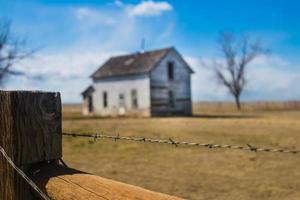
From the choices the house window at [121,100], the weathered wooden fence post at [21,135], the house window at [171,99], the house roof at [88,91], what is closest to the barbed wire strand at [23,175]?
the weathered wooden fence post at [21,135]

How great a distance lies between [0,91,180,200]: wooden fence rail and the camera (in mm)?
2285

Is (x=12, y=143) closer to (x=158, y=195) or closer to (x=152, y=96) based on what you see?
(x=158, y=195)

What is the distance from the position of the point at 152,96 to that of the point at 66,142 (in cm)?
2247

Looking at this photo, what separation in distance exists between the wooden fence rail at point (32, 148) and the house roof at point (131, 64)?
3645cm

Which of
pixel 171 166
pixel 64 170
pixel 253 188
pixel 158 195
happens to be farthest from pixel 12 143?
pixel 171 166

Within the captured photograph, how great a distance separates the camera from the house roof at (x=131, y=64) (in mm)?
39844

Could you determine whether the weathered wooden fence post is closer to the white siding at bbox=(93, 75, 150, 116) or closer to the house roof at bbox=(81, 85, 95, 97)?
the white siding at bbox=(93, 75, 150, 116)

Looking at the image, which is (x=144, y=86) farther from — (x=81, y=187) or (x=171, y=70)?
(x=81, y=187)

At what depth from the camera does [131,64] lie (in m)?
41.7

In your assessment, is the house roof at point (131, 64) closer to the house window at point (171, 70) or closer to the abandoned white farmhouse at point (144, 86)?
the abandoned white farmhouse at point (144, 86)

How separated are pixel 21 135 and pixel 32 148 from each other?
0.08 m

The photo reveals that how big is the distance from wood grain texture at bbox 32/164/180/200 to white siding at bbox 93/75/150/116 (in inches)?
1437

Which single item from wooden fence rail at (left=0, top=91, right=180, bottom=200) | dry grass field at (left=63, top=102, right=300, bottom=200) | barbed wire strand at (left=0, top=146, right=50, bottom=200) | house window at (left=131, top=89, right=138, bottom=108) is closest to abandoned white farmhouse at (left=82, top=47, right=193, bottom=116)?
house window at (left=131, top=89, right=138, bottom=108)

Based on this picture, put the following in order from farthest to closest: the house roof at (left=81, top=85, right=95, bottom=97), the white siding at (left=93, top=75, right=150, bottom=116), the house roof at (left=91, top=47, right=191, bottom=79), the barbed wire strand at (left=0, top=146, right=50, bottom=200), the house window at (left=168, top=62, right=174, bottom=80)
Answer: the house roof at (left=81, top=85, right=95, bottom=97), the house window at (left=168, top=62, right=174, bottom=80), the house roof at (left=91, top=47, right=191, bottom=79), the white siding at (left=93, top=75, right=150, bottom=116), the barbed wire strand at (left=0, top=146, right=50, bottom=200)
